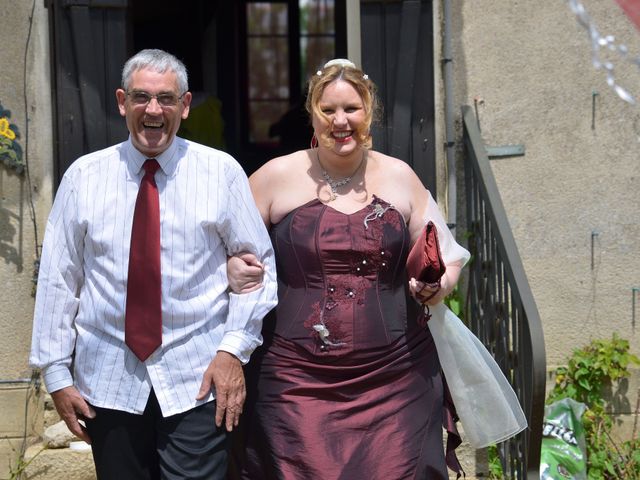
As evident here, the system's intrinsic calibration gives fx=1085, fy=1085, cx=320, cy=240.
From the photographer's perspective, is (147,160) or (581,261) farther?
(581,261)

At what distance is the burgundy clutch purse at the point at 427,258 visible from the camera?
3.70 meters

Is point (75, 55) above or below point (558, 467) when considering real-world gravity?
above

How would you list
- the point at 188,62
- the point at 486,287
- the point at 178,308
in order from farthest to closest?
the point at 188,62 → the point at 486,287 → the point at 178,308

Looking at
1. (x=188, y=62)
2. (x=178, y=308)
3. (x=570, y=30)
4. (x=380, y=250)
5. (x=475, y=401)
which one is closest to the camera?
(x=178, y=308)

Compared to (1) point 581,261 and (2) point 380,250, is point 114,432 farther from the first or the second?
(1) point 581,261

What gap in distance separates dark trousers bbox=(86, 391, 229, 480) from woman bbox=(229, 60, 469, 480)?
0.46m

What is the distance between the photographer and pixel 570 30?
5316 mm

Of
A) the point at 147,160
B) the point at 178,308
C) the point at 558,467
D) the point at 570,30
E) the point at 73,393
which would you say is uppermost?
the point at 570,30

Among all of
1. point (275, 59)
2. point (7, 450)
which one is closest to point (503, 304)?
point (7, 450)

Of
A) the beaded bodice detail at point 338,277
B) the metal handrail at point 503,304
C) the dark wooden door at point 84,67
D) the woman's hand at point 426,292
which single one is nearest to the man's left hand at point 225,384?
the beaded bodice detail at point 338,277

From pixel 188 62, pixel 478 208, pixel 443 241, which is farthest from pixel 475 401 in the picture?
pixel 188 62

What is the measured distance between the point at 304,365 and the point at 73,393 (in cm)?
86

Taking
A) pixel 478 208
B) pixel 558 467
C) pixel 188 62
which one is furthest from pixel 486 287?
pixel 188 62

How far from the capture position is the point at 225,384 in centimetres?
337
